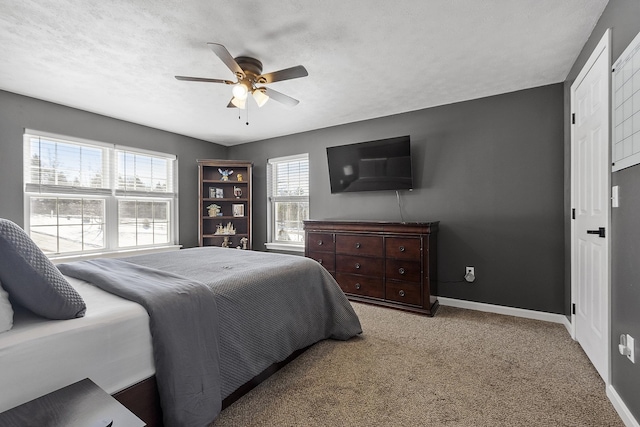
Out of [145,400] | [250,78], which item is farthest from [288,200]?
[145,400]

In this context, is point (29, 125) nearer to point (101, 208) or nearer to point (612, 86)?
point (101, 208)

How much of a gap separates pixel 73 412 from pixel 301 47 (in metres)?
2.44

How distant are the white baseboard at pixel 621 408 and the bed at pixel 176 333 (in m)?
1.77

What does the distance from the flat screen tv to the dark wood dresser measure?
651 mm

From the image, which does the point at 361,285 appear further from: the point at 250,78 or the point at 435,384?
the point at 250,78

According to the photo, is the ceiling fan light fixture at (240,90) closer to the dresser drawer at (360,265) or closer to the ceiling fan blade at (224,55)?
the ceiling fan blade at (224,55)

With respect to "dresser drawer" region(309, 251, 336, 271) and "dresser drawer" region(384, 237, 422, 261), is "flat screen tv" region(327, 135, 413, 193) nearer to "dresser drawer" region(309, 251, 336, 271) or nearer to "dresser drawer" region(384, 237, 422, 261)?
"dresser drawer" region(384, 237, 422, 261)

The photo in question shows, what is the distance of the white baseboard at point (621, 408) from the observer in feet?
4.74

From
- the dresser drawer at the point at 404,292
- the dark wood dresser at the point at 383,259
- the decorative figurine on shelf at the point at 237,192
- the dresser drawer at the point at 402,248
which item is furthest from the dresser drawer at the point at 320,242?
the decorative figurine on shelf at the point at 237,192

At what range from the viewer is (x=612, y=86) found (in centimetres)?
171

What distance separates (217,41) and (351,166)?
88.6 inches

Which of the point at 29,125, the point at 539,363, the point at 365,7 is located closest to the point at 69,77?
the point at 29,125

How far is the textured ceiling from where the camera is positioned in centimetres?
188

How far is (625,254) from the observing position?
155cm
